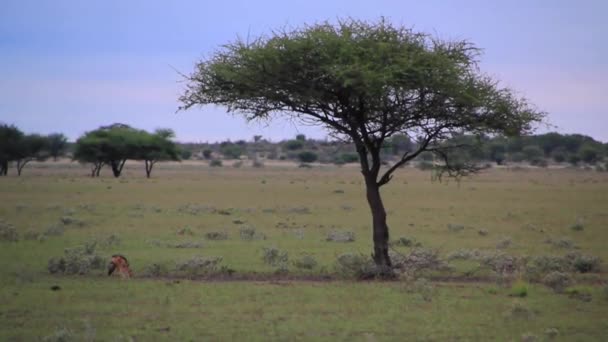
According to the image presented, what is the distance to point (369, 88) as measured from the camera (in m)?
13.8

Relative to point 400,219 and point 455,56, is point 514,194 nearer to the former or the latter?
point 400,219

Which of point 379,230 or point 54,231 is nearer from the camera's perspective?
point 379,230

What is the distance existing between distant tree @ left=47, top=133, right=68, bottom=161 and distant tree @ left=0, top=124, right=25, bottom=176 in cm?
1380

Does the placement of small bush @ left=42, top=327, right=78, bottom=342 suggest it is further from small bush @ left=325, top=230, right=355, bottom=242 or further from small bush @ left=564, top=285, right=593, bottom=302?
small bush @ left=325, top=230, right=355, bottom=242

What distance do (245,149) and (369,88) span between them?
452ft

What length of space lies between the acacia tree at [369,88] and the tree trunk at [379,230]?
0.02 metres

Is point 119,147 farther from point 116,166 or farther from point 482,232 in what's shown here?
point 482,232

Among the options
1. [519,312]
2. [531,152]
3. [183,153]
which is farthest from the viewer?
[531,152]

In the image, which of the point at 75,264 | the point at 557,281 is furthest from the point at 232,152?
the point at 557,281

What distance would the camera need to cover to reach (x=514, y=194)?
168 ft

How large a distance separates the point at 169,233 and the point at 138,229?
1.82 m

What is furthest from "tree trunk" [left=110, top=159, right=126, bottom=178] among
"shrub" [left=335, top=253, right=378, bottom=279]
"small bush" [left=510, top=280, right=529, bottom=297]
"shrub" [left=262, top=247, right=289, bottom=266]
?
"small bush" [left=510, top=280, right=529, bottom=297]

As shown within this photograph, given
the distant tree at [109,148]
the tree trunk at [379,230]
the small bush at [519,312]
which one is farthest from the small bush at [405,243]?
the distant tree at [109,148]

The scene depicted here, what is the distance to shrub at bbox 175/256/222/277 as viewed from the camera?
655 inches
